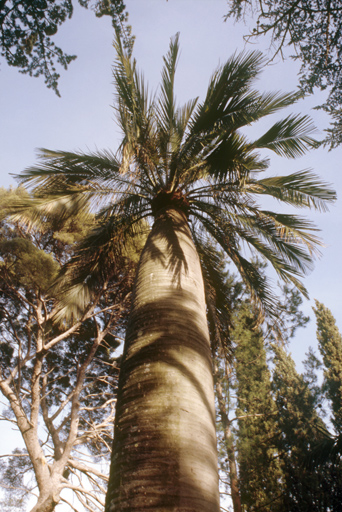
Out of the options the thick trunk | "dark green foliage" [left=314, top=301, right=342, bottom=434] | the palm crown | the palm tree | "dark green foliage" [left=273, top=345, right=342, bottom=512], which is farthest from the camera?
"dark green foliage" [left=314, top=301, right=342, bottom=434]

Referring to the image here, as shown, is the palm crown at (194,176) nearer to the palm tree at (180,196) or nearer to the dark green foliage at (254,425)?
the palm tree at (180,196)

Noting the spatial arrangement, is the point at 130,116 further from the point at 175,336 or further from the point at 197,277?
the point at 175,336

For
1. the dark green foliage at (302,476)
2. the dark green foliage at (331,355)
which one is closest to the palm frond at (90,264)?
the dark green foliage at (302,476)

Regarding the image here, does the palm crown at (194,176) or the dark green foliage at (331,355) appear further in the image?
the dark green foliage at (331,355)

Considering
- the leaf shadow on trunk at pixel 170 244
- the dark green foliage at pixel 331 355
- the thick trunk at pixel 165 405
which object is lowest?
the thick trunk at pixel 165 405

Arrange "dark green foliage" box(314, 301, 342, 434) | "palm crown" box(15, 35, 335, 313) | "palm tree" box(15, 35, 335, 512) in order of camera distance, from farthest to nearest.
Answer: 1. "dark green foliage" box(314, 301, 342, 434)
2. "palm crown" box(15, 35, 335, 313)
3. "palm tree" box(15, 35, 335, 512)

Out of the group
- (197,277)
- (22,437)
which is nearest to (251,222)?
(197,277)

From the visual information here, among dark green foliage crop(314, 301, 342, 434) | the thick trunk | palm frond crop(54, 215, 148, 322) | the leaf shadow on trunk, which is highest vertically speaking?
dark green foliage crop(314, 301, 342, 434)

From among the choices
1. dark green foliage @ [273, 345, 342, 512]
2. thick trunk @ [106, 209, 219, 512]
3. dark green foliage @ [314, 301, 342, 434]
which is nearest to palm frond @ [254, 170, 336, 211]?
thick trunk @ [106, 209, 219, 512]

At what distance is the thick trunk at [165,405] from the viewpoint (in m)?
1.63

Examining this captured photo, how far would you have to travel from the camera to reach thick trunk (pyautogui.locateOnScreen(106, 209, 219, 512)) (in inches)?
64.2

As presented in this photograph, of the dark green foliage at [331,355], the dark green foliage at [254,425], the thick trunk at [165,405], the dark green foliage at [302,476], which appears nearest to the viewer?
the thick trunk at [165,405]

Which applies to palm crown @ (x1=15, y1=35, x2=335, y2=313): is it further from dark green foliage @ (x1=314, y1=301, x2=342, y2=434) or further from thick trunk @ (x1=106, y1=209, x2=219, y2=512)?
dark green foliage @ (x1=314, y1=301, x2=342, y2=434)

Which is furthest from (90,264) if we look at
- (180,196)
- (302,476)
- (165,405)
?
(302,476)
